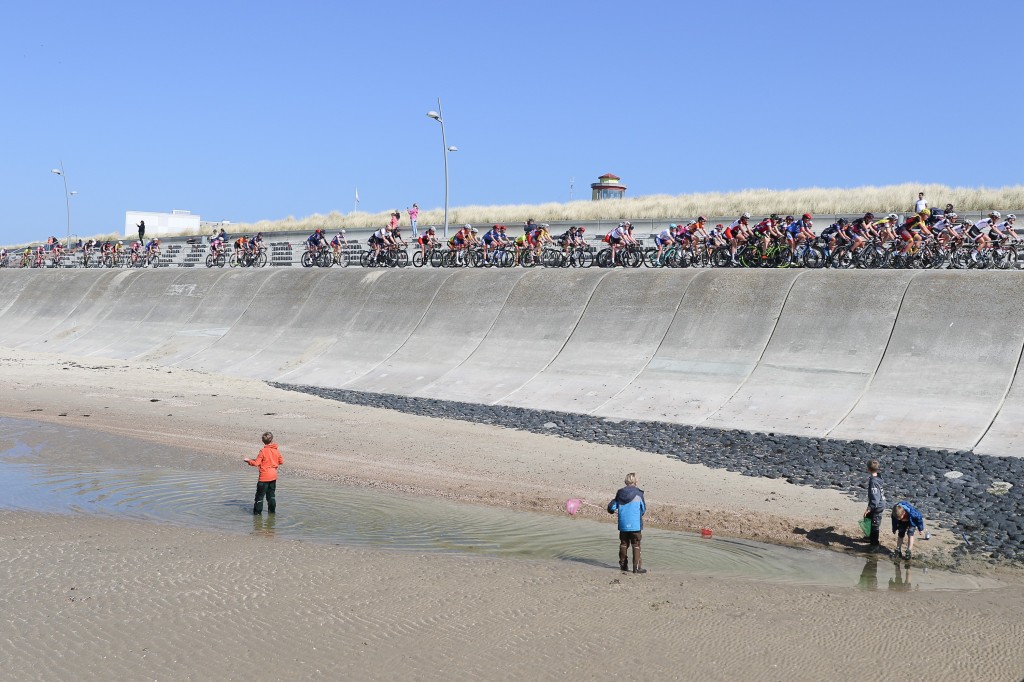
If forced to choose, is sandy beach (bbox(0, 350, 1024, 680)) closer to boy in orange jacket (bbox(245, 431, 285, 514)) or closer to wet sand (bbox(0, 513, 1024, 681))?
wet sand (bbox(0, 513, 1024, 681))

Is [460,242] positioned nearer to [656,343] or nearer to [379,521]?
[656,343]

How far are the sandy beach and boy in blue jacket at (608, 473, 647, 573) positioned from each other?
290 mm

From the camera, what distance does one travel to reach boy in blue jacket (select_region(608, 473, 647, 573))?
1032cm

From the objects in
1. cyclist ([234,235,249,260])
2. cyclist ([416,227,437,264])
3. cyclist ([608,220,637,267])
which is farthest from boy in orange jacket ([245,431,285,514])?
cyclist ([234,235,249,260])

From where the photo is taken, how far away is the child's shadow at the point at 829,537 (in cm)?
1194

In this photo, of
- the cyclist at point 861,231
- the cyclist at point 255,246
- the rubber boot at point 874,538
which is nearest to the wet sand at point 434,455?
the rubber boot at point 874,538

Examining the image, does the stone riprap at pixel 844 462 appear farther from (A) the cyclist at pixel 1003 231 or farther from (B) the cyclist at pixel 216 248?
(B) the cyclist at pixel 216 248

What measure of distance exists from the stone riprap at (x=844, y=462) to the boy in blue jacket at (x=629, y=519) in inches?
159

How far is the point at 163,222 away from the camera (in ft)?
267

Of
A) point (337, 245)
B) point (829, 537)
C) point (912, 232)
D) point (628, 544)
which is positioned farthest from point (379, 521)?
point (337, 245)

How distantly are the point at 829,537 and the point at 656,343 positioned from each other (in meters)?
12.1

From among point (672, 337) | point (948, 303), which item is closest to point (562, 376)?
point (672, 337)

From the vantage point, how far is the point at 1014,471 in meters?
15.1

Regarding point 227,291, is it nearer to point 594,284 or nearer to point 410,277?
point 410,277
